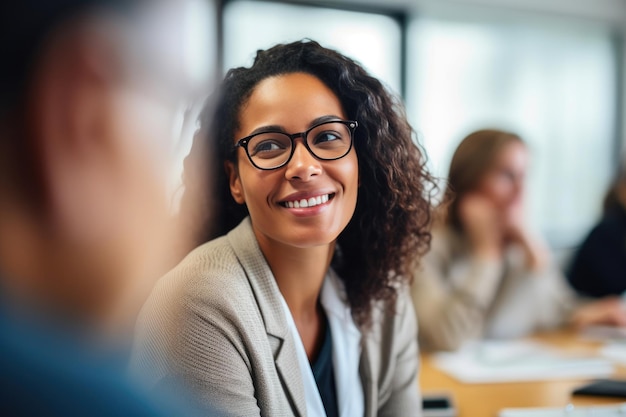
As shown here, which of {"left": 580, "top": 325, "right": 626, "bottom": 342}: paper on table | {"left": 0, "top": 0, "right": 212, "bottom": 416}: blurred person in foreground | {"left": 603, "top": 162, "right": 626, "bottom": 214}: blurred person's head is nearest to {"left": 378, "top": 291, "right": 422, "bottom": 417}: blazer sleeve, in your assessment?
{"left": 0, "top": 0, "right": 212, "bottom": 416}: blurred person in foreground

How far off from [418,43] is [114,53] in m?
1.78

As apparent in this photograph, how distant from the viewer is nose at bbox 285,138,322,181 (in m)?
0.49

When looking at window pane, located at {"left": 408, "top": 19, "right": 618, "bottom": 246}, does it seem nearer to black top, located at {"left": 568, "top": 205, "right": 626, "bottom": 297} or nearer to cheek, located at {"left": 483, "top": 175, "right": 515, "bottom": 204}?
black top, located at {"left": 568, "top": 205, "right": 626, "bottom": 297}

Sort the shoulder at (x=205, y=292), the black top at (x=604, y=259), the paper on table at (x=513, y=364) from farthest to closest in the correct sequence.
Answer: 1. the black top at (x=604, y=259)
2. the paper on table at (x=513, y=364)
3. the shoulder at (x=205, y=292)

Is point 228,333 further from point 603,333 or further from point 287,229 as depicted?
point 603,333

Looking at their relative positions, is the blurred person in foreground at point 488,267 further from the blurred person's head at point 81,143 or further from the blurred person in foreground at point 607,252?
the blurred person's head at point 81,143

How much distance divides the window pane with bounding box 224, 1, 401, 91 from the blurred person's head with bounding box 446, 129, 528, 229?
282 mm

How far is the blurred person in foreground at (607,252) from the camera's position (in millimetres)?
1731

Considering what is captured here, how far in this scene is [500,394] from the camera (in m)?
0.91

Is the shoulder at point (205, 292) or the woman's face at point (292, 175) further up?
the woman's face at point (292, 175)

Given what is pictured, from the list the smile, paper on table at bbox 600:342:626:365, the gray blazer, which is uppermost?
the smile

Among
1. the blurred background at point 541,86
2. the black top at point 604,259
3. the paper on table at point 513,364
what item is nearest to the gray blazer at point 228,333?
the paper on table at point 513,364

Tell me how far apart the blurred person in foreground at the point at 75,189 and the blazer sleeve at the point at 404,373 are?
0.39 metres

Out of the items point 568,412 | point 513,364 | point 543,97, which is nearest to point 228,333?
point 568,412
